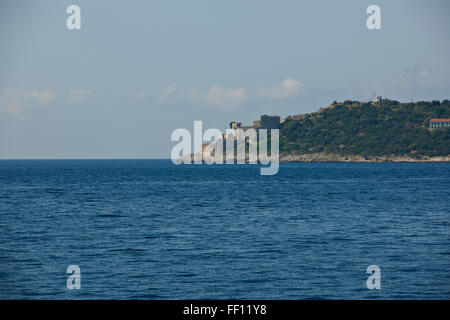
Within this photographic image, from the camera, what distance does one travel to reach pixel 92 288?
79.6 feet

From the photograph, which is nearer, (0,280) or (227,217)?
(0,280)

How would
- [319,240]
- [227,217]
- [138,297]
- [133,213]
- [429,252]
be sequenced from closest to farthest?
1. [138,297]
2. [429,252]
3. [319,240]
4. [227,217]
5. [133,213]

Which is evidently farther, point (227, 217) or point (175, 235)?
point (227, 217)

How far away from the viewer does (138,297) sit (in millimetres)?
22781

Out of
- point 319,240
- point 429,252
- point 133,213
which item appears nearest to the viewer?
point 429,252

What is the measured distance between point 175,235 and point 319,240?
9.77 metres

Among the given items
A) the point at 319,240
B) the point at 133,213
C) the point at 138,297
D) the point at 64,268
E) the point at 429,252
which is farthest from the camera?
the point at 133,213

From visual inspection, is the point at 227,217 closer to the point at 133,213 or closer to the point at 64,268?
the point at 133,213

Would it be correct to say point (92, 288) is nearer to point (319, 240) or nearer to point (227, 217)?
point (319, 240)
